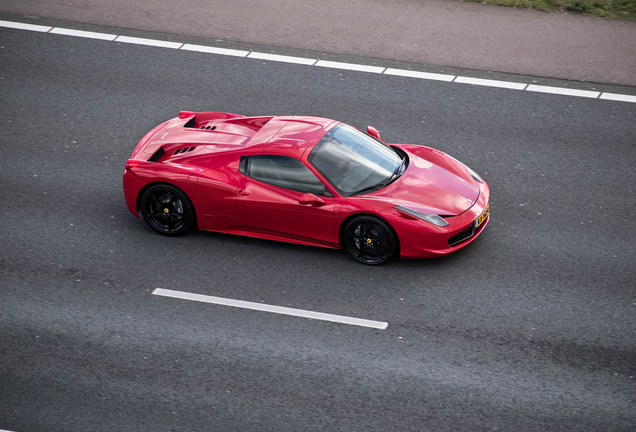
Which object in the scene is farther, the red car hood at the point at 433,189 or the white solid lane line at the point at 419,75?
the white solid lane line at the point at 419,75

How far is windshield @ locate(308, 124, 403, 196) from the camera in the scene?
332 inches

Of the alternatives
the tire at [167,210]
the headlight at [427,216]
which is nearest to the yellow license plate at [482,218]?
the headlight at [427,216]

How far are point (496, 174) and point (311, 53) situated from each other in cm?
477

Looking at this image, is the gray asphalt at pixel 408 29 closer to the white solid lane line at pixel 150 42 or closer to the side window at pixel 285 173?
the white solid lane line at pixel 150 42

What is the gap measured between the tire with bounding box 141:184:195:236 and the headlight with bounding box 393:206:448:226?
8.83ft

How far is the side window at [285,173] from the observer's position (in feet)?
27.5

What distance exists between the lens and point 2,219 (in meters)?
9.27

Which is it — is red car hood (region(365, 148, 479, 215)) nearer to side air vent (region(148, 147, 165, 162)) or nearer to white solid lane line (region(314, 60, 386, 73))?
side air vent (region(148, 147, 165, 162))

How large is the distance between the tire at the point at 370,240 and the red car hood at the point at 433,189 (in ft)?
1.01

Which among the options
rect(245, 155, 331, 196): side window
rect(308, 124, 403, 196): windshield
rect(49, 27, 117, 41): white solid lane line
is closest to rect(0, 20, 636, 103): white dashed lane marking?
rect(49, 27, 117, 41): white solid lane line

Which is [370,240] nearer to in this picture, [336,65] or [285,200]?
[285,200]


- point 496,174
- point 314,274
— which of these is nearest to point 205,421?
point 314,274

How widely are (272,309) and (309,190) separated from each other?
59.6 inches

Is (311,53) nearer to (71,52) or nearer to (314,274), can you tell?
(71,52)
